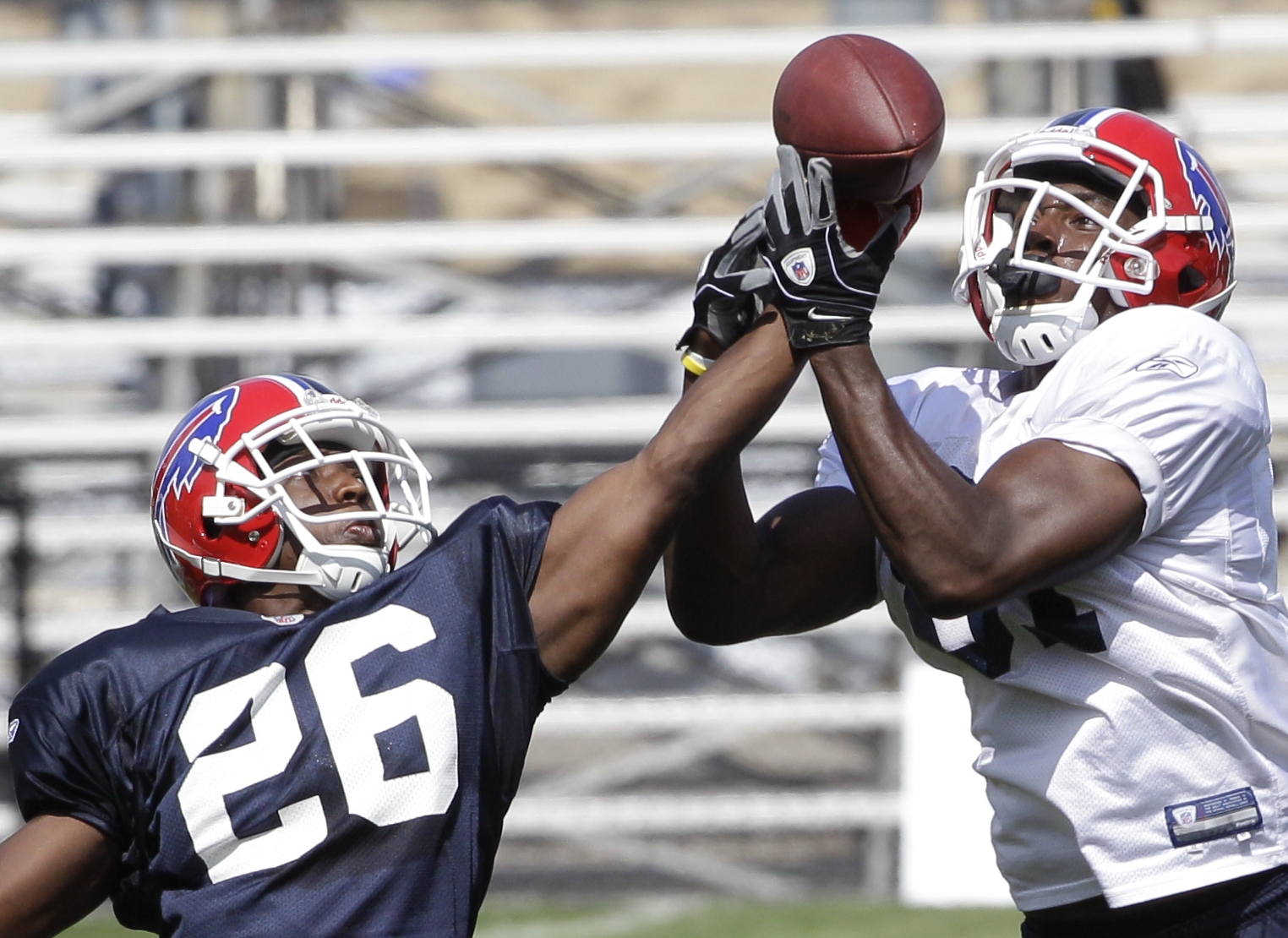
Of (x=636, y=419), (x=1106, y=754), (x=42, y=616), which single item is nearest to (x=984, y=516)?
(x=1106, y=754)

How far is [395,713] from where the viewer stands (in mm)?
1979

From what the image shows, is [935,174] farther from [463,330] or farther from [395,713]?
[395,713]

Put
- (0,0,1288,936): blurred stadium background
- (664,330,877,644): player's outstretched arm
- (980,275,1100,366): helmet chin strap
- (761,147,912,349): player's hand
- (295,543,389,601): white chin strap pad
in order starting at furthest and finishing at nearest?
1. (0,0,1288,936): blurred stadium background
2. (664,330,877,644): player's outstretched arm
3. (980,275,1100,366): helmet chin strap
4. (295,543,389,601): white chin strap pad
5. (761,147,912,349): player's hand

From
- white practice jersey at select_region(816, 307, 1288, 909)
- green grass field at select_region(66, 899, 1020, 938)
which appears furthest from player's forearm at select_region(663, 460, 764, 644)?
green grass field at select_region(66, 899, 1020, 938)

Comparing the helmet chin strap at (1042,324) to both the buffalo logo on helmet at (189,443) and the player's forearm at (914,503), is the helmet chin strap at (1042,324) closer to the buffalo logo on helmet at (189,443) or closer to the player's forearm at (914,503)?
the player's forearm at (914,503)

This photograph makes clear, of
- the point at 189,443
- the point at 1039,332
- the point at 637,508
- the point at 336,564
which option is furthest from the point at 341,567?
the point at 1039,332

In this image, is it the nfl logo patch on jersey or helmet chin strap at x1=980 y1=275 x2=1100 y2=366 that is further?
helmet chin strap at x1=980 y1=275 x2=1100 y2=366

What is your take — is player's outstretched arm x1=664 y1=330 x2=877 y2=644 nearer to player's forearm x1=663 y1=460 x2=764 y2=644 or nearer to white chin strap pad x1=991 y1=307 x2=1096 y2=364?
player's forearm x1=663 y1=460 x2=764 y2=644

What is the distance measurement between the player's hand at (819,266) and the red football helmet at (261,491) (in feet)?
1.87

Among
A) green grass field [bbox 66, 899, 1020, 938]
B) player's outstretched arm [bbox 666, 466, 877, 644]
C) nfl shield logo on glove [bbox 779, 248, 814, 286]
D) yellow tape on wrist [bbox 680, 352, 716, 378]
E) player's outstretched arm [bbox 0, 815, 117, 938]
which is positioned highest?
nfl shield logo on glove [bbox 779, 248, 814, 286]

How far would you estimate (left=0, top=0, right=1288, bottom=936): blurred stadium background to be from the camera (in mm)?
6492

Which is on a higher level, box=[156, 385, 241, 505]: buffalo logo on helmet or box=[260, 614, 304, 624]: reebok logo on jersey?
box=[156, 385, 241, 505]: buffalo logo on helmet

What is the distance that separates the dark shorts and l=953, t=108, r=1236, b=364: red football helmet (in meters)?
0.72

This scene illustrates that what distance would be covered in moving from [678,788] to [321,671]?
223 inches
